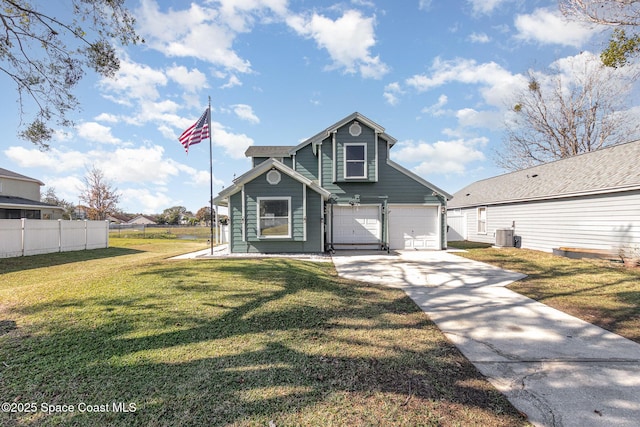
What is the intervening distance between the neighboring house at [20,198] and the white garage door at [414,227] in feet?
80.8

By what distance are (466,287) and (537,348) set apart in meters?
3.28

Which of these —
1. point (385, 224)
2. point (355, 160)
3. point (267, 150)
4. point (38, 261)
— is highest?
point (267, 150)

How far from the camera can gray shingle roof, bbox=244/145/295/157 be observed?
16786 millimetres

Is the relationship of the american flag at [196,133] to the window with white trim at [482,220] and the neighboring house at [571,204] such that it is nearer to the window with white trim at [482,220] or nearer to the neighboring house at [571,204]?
the neighboring house at [571,204]

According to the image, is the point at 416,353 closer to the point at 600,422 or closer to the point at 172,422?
the point at 600,422

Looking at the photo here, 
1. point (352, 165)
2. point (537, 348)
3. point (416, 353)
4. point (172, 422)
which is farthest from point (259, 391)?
point (352, 165)

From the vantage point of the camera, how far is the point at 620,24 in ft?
28.3

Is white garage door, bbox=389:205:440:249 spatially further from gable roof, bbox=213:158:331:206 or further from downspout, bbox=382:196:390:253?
gable roof, bbox=213:158:331:206

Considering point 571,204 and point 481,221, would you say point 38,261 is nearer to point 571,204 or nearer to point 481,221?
point 571,204

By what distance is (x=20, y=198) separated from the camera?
2202 centimetres

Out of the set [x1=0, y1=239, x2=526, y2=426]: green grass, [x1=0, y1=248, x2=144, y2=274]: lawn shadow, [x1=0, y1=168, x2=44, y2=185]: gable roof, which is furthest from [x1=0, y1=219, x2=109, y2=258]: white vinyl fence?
[x1=0, y1=168, x2=44, y2=185]: gable roof

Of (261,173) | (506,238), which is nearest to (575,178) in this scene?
(506,238)

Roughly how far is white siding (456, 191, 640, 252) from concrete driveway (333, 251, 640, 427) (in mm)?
7380

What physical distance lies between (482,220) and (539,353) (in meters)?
17.0
